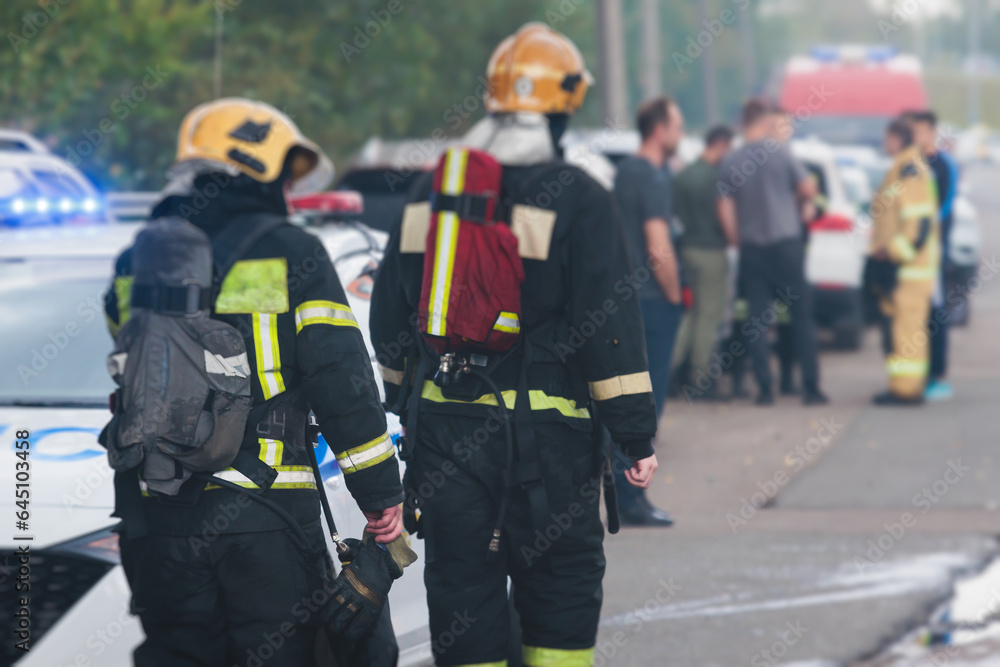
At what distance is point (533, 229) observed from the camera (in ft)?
11.0

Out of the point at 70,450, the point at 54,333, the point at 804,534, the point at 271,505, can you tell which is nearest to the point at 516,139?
the point at 271,505

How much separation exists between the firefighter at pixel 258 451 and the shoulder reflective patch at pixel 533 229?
0.51m

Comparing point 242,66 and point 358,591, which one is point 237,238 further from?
point 242,66

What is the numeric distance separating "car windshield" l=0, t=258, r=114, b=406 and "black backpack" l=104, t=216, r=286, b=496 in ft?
4.87

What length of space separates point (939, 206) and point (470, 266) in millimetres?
7295

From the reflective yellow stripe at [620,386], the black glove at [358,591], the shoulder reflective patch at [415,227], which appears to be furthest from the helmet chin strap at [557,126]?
the black glove at [358,591]

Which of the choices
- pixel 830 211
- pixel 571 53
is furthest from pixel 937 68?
pixel 571 53

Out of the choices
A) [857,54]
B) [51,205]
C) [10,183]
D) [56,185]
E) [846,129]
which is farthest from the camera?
[857,54]

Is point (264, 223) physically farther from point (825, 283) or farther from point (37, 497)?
point (825, 283)

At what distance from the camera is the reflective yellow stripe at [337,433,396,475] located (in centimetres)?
309

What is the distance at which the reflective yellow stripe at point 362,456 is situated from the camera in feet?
10.1

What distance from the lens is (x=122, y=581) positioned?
10.8ft

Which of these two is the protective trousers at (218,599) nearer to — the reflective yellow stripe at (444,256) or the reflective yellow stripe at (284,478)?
the reflective yellow stripe at (284,478)

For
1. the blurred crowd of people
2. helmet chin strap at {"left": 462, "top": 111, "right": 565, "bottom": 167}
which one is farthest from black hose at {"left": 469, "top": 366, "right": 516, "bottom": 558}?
the blurred crowd of people
